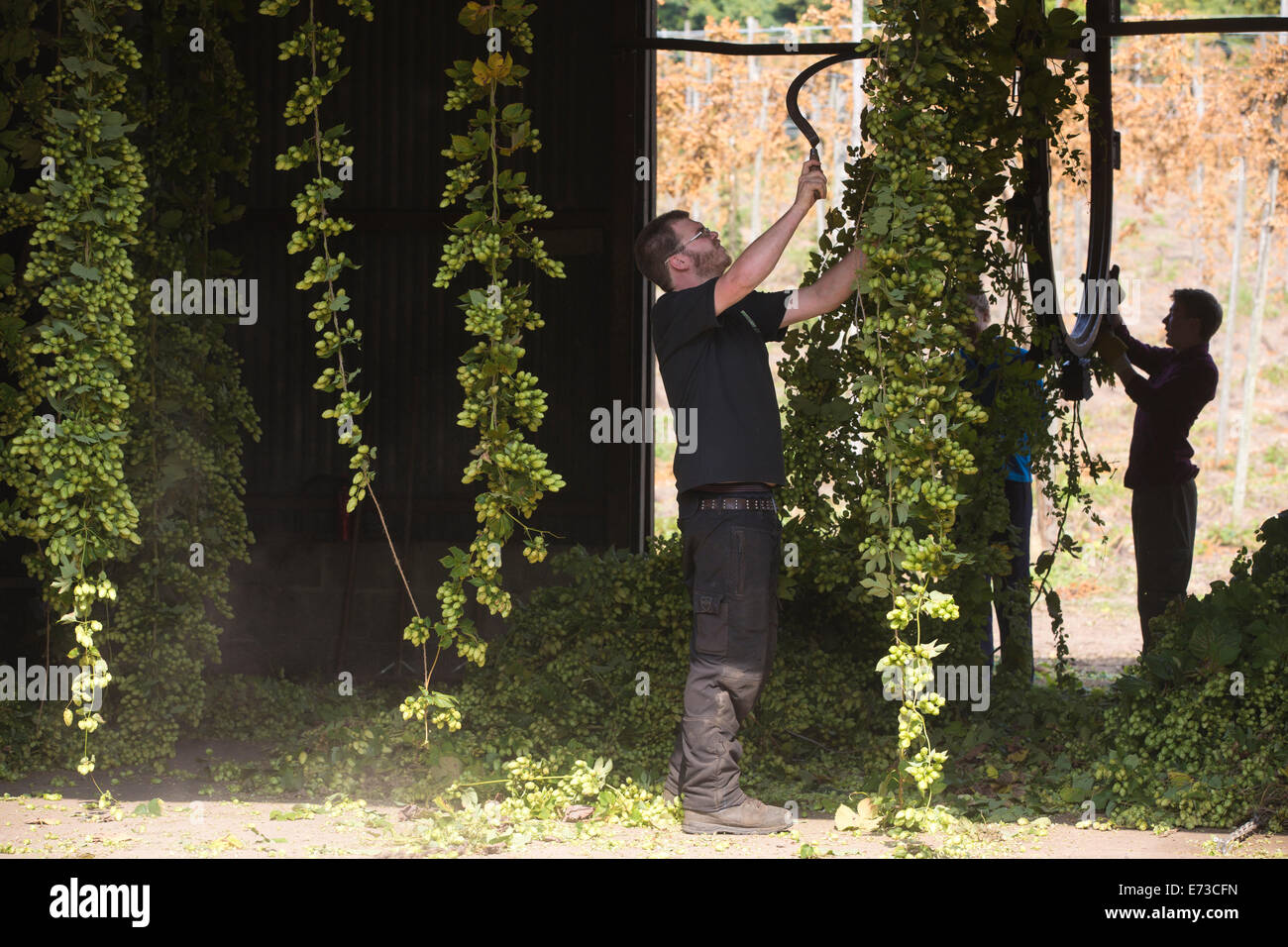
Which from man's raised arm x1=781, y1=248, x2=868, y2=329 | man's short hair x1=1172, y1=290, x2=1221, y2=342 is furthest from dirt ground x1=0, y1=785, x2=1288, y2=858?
man's short hair x1=1172, y1=290, x2=1221, y2=342

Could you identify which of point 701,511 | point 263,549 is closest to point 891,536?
point 701,511

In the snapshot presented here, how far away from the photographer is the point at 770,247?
399cm

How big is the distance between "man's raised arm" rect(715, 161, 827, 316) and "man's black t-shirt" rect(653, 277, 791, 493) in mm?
123

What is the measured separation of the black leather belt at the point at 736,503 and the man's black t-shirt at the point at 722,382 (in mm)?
81

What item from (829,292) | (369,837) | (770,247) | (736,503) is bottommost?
(369,837)

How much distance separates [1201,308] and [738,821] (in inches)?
165

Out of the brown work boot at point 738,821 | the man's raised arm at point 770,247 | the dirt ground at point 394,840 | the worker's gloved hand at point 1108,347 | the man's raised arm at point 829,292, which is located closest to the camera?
the man's raised arm at point 770,247

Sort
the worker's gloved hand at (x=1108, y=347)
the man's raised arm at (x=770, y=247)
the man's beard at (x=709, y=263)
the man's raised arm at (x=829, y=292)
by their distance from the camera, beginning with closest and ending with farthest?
the man's raised arm at (x=770, y=247)
the man's raised arm at (x=829, y=292)
the man's beard at (x=709, y=263)
the worker's gloved hand at (x=1108, y=347)

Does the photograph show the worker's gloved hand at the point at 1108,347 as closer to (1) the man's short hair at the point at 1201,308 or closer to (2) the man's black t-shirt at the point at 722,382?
(1) the man's short hair at the point at 1201,308

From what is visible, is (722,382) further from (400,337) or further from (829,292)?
(400,337)

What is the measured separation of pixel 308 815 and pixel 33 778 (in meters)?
1.25

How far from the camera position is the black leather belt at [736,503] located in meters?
4.30

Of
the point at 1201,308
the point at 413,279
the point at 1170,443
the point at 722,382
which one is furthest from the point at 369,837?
the point at 1201,308

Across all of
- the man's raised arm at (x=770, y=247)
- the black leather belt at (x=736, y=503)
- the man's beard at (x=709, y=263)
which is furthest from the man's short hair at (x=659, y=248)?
the black leather belt at (x=736, y=503)
